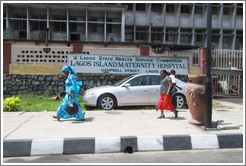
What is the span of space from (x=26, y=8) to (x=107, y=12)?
311 inches

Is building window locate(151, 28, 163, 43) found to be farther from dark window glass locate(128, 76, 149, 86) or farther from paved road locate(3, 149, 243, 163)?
paved road locate(3, 149, 243, 163)

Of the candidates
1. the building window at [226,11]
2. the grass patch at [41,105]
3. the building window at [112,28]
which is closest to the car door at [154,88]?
the grass patch at [41,105]

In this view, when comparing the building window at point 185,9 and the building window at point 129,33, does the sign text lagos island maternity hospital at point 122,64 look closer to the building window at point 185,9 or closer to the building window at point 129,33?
the building window at point 129,33

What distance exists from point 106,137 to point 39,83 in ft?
27.5

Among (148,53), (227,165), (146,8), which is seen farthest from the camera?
(146,8)

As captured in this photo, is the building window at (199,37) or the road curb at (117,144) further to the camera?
the building window at (199,37)

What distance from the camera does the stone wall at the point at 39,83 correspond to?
12.0 m

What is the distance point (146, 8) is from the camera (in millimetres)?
28266

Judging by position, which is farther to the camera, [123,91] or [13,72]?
[13,72]

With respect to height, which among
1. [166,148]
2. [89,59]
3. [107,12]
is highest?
[107,12]

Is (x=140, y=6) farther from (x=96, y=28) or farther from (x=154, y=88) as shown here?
(x=154, y=88)

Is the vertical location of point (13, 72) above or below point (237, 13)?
below

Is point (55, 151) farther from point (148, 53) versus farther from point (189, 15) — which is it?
point (189, 15)

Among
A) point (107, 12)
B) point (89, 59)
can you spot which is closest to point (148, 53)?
point (89, 59)
